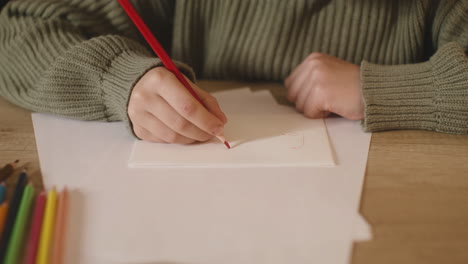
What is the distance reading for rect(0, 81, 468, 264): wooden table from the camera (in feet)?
1.19

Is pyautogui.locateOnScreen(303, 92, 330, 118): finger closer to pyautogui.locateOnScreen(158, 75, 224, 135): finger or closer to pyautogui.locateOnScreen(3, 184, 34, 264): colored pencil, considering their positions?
pyautogui.locateOnScreen(158, 75, 224, 135): finger

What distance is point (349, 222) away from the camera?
0.39 metres

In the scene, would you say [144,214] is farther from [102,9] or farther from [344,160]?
[102,9]

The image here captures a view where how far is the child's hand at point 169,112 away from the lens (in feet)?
1.61

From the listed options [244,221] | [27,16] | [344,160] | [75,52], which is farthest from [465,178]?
[27,16]

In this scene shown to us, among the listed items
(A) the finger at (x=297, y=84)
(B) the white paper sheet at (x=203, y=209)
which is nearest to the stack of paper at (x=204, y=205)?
(B) the white paper sheet at (x=203, y=209)

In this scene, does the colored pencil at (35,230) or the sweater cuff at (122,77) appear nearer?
the colored pencil at (35,230)

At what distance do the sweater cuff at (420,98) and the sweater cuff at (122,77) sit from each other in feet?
0.82

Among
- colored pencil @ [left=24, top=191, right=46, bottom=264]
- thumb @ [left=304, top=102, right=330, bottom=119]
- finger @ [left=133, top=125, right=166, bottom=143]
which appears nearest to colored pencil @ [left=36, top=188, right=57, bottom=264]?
colored pencil @ [left=24, top=191, right=46, bottom=264]

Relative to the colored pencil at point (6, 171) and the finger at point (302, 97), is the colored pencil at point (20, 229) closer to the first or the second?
the colored pencil at point (6, 171)

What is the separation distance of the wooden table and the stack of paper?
0.01 metres

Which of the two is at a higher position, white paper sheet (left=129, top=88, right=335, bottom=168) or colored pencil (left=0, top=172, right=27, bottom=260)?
colored pencil (left=0, top=172, right=27, bottom=260)

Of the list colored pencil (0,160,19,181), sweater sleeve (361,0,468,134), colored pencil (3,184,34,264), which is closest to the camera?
colored pencil (3,184,34,264)

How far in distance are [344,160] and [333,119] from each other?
11cm
